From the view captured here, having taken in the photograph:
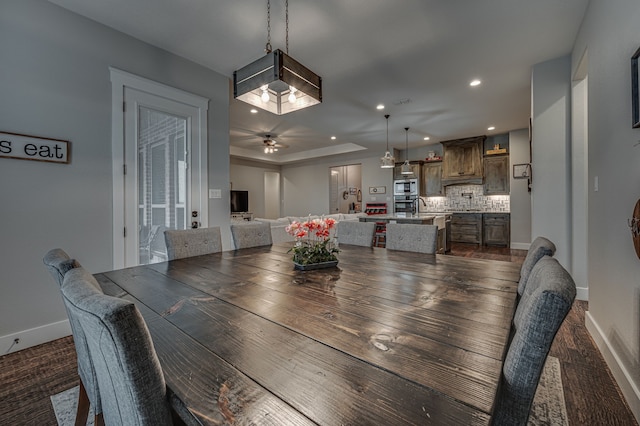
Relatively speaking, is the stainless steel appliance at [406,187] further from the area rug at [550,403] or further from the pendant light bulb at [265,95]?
the pendant light bulb at [265,95]

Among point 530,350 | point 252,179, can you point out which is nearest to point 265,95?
point 530,350

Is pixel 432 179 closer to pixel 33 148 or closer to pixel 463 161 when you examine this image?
pixel 463 161

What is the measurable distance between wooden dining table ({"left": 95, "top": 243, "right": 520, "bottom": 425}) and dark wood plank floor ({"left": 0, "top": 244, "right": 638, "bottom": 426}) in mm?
772

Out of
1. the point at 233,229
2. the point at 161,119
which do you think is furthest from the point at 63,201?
the point at 233,229

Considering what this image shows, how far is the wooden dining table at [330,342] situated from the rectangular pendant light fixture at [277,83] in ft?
3.73

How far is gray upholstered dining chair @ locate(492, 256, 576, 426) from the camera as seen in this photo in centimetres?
60

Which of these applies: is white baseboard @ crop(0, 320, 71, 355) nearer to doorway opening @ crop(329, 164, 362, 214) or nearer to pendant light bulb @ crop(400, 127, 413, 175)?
pendant light bulb @ crop(400, 127, 413, 175)

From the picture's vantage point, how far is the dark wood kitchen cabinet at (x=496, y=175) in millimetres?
6617

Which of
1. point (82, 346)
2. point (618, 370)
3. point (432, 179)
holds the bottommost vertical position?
point (618, 370)

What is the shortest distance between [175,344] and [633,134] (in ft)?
7.49

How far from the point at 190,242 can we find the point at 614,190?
9.45 feet

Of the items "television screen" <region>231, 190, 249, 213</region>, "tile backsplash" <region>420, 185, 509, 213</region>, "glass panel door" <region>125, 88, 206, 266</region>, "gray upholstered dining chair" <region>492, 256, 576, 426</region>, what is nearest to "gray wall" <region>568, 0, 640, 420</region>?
"gray upholstered dining chair" <region>492, 256, 576, 426</region>

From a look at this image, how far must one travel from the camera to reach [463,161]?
7066 mm

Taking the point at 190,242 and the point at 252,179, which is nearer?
the point at 190,242
